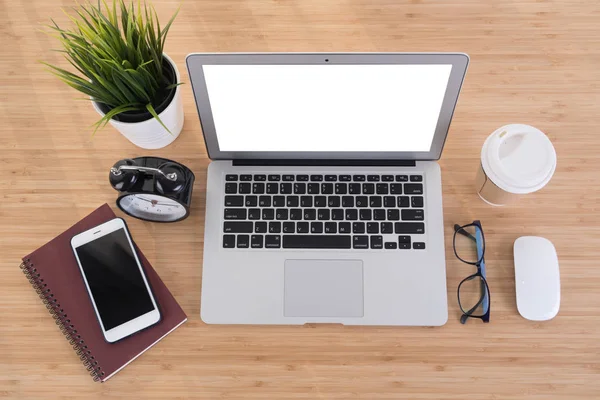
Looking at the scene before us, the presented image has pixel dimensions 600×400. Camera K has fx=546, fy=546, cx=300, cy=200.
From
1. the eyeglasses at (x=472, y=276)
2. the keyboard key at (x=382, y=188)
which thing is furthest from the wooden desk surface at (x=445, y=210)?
the keyboard key at (x=382, y=188)

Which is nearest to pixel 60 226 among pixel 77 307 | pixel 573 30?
pixel 77 307

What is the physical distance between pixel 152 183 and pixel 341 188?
1.09ft

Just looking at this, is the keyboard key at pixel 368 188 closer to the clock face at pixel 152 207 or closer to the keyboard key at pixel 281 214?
the keyboard key at pixel 281 214

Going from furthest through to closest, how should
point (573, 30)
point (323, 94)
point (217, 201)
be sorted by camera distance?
point (573, 30)
point (217, 201)
point (323, 94)

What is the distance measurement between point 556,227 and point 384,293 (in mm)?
346

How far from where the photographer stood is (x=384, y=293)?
96cm

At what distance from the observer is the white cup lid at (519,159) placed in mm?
913

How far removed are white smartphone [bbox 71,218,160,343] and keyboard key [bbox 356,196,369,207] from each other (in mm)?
401

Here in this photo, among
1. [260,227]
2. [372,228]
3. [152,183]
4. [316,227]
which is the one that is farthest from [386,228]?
[152,183]

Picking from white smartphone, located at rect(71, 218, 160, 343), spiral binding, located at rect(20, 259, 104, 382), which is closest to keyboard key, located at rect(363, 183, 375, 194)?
white smartphone, located at rect(71, 218, 160, 343)

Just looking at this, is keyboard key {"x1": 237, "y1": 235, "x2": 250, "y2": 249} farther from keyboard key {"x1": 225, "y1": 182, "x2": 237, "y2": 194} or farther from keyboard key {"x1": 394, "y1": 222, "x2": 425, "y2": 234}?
keyboard key {"x1": 394, "y1": 222, "x2": 425, "y2": 234}

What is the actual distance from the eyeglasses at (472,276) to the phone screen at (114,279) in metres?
0.55

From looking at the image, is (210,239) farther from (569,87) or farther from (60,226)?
(569,87)

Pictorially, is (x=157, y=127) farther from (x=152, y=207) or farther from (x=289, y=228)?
(x=289, y=228)
